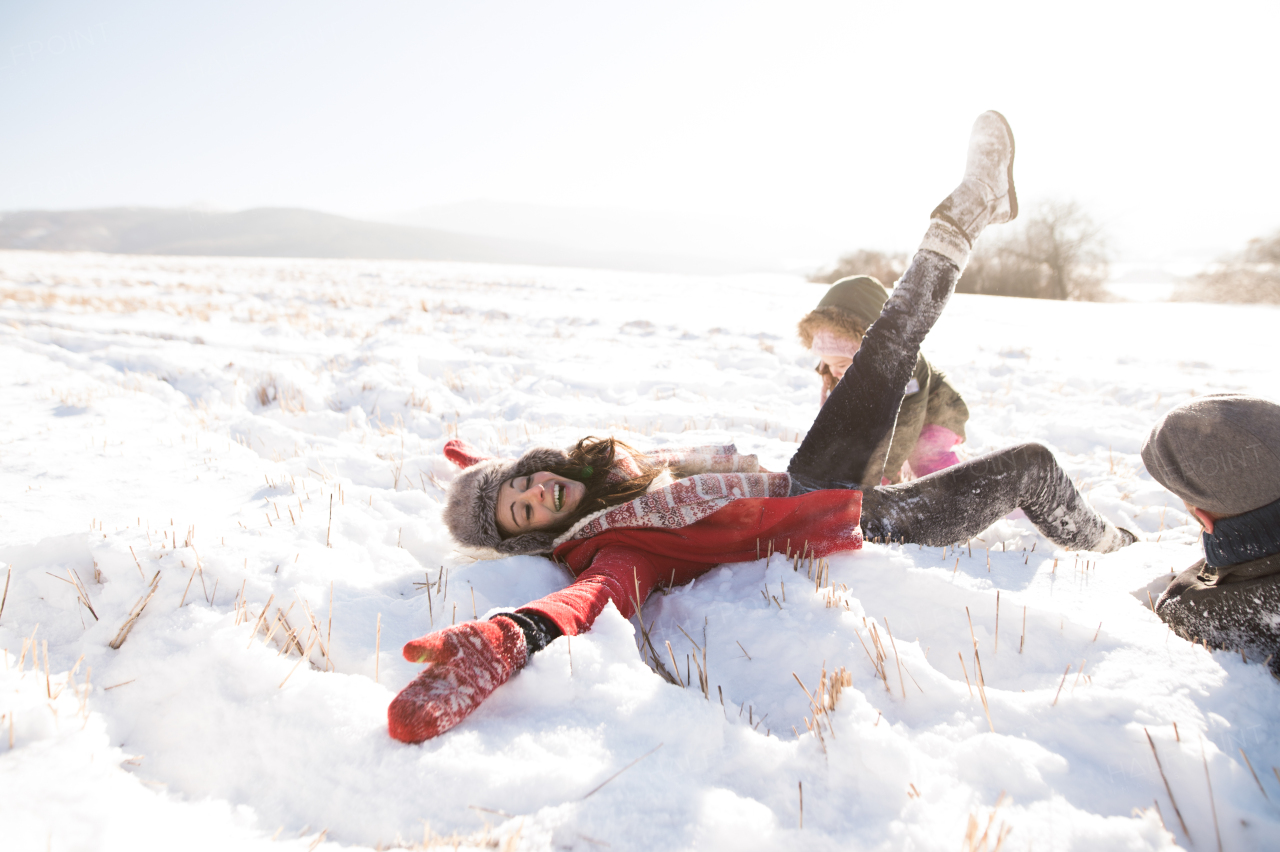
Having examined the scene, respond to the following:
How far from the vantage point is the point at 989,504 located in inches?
86.4

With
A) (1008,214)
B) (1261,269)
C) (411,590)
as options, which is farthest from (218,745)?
(1261,269)

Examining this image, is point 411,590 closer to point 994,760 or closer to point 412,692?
point 412,692

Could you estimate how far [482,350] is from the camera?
7098mm

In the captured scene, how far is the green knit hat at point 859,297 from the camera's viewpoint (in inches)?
120

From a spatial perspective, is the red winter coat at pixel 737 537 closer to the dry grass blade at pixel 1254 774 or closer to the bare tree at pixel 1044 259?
the dry grass blade at pixel 1254 774

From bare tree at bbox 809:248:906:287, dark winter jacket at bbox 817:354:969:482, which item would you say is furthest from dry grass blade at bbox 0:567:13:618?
bare tree at bbox 809:248:906:287

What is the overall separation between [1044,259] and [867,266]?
630cm

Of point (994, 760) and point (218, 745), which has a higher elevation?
point (994, 760)

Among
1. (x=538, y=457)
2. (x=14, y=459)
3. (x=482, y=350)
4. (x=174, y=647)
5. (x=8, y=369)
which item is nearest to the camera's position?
(x=174, y=647)

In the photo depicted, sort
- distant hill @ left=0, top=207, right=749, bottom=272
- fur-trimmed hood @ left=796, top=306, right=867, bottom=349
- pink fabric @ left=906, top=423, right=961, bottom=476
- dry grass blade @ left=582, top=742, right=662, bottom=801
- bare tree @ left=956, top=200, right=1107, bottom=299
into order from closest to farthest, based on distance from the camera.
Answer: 1. dry grass blade @ left=582, top=742, right=662, bottom=801
2. fur-trimmed hood @ left=796, top=306, right=867, bottom=349
3. pink fabric @ left=906, top=423, right=961, bottom=476
4. bare tree @ left=956, top=200, right=1107, bottom=299
5. distant hill @ left=0, top=207, right=749, bottom=272

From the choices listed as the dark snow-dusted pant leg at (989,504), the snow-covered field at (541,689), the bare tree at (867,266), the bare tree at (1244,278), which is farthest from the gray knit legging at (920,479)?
the bare tree at (867,266)

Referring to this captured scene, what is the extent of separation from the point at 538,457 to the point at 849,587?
1.37 metres

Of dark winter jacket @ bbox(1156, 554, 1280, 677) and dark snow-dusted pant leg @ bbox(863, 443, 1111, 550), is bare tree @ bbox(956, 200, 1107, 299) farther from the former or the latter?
dark winter jacket @ bbox(1156, 554, 1280, 677)

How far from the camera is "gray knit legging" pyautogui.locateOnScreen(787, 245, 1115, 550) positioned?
218 cm
